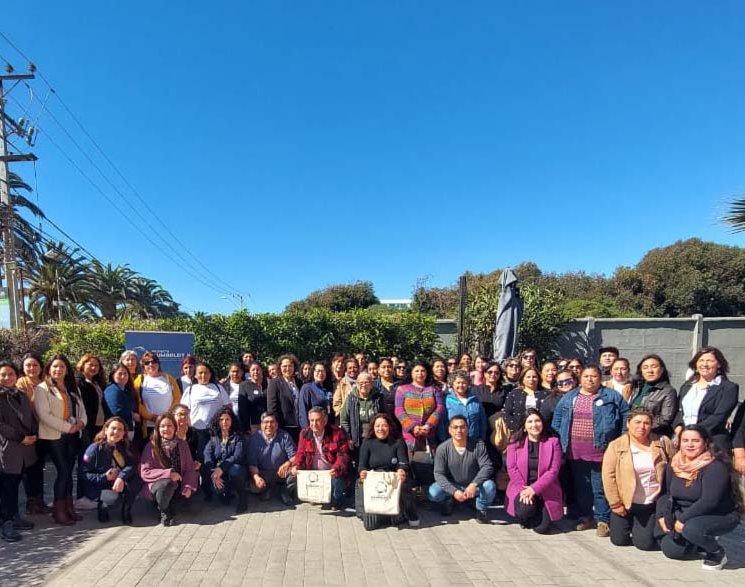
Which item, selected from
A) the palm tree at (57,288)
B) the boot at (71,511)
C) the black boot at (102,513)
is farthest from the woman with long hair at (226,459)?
the palm tree at (57,288)

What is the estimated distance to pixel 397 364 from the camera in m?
6.47

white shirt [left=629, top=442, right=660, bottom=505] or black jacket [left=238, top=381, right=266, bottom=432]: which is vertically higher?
black jacket [left=238, top=381, right=266, bottom=432]

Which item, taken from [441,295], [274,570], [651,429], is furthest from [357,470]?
[441,295]

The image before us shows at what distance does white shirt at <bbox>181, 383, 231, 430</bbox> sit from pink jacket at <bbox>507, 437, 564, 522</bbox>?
130 inches

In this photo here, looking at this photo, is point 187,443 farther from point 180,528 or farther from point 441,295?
point 441,295

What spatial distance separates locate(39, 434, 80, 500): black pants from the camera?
15.1 feet

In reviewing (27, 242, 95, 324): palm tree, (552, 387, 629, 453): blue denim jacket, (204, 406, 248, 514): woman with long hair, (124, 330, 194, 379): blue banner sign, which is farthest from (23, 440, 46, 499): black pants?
(27, 242, 95, 324): palm tree

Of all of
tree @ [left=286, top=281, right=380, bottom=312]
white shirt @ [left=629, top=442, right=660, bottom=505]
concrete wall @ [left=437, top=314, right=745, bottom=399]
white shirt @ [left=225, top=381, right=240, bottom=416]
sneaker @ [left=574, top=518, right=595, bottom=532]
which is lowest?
sneaker @ [left=574, top=518, right=595, bottom=532]

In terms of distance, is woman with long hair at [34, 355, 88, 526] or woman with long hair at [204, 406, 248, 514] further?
woman with long hair at [204, 406, 248, 514]

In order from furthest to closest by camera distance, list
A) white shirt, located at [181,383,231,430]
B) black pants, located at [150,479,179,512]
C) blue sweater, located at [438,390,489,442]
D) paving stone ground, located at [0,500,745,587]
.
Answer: white shirt, located at [181,383,231,430] < blue sweater, located at [438,390,489,442] < black pants, located at [150,479,179,512] < paving stone ground, located at [0,500,745,587]

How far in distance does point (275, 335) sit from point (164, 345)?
2132mm

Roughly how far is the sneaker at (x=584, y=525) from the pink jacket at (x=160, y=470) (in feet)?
12.3

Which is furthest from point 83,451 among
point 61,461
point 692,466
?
point 692,466

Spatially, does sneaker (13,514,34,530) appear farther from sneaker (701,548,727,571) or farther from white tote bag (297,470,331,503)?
sneaker (701,548,727,571)
